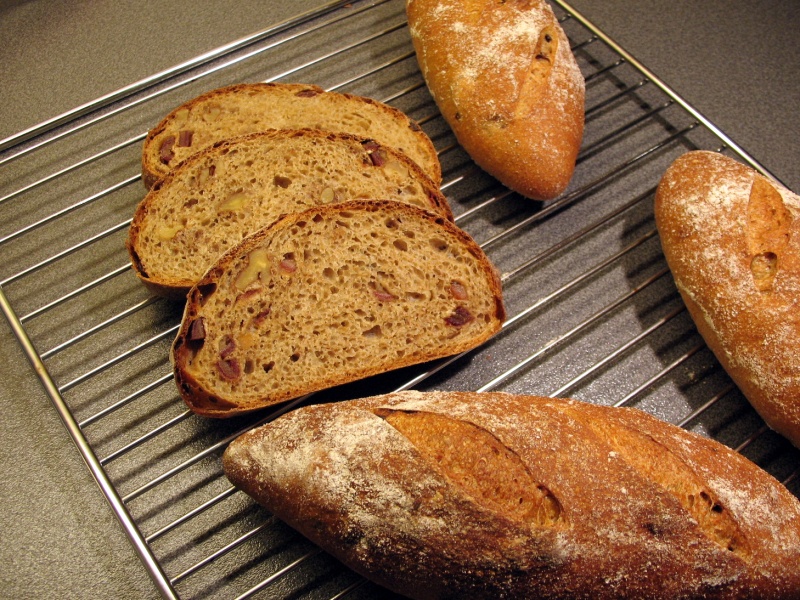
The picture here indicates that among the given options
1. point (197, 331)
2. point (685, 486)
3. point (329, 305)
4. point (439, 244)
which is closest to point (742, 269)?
point (685, 486)

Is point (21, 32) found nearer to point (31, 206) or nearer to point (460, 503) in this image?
point (31, 206)

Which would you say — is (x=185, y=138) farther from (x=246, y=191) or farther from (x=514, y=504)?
(x=514, y=504)

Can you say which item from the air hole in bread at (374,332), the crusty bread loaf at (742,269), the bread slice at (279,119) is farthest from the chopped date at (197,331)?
the crusty bread loaf at (742,269)

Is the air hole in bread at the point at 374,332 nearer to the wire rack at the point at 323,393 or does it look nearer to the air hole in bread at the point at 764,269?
the wire rack at the point at 323,393

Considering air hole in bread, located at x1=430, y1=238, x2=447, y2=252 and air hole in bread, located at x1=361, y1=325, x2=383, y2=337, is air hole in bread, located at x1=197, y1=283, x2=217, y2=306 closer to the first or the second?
air hole in bread, located at x1=361, y1=325, x2=383, y2=337

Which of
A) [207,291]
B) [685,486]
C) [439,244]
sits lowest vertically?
[685,486]

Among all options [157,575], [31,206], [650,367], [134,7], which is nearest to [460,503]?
[157,575]
